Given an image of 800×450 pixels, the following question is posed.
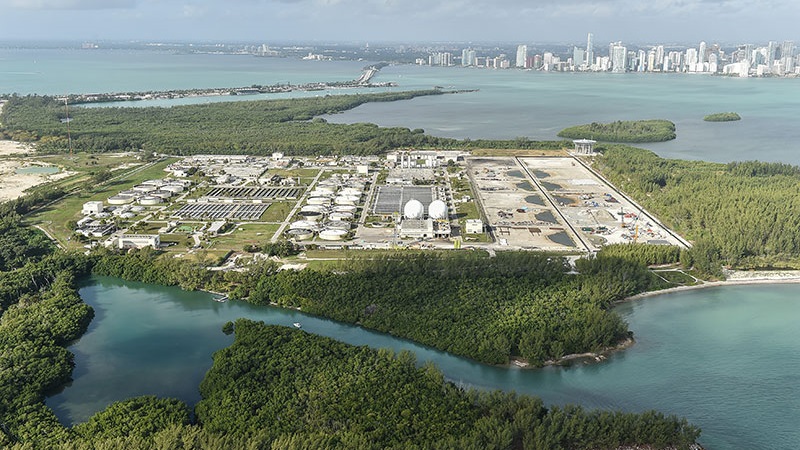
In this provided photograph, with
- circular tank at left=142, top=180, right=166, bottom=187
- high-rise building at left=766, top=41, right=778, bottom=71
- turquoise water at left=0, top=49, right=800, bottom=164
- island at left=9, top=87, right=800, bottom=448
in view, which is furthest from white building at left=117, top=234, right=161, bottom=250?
high-rise building at left=766, top=41, right=778, bottom=71

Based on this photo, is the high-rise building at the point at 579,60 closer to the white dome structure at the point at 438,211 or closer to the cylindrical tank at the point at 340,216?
the white dome structure at the point at 438,211

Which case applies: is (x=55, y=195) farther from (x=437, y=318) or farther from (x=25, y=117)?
(x=25, y=117)

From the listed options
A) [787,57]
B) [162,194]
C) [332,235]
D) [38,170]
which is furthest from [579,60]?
[332,235]

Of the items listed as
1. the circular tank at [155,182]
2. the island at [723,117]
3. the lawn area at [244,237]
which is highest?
the island at [723,117]

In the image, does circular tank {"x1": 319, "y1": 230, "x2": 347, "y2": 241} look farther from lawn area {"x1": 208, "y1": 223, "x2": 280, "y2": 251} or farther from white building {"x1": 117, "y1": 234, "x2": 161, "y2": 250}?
white building {"x1": 117, "y1": 234, "x2": 161, "y2": 250}

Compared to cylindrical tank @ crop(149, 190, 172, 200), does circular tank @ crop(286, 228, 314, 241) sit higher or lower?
lower

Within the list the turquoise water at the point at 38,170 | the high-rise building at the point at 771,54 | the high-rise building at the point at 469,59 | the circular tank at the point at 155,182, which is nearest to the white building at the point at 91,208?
the circular tank at the point at 155,182

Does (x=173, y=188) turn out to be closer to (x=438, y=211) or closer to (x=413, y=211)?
(x=413, y=211)
